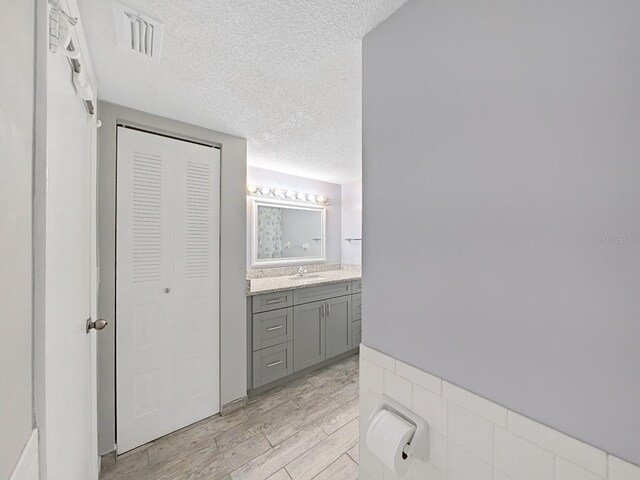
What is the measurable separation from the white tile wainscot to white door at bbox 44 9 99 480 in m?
0.99

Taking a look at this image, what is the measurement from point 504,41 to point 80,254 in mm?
1680

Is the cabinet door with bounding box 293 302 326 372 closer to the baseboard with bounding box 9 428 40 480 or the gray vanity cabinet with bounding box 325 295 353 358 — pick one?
the gray vanity cabinet with bounding box 325 295 353 358

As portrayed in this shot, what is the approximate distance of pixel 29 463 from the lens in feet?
1.74

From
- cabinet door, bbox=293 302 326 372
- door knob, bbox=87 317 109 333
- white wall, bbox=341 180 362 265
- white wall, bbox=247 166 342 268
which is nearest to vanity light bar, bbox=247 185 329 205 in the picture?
white wall, bbox=247 166 342 268

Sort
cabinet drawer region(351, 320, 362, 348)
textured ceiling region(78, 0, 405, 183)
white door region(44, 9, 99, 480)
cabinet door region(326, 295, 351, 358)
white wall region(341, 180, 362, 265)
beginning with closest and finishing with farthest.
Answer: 1. white door region(44, 9, 99, 480)
2. textured ceiling region(78, 0, 405, 183)
3. cabinet door region(326, 295, 351, 358)
4. cabinet drawer region(351, 320, 362, 348)
5. white wall region(341, 180, 362, 265)

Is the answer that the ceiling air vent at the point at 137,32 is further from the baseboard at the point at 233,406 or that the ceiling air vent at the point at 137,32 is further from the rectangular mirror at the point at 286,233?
the baseboard at the point at 233,406

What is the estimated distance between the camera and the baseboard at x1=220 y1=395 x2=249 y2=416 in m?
1.99

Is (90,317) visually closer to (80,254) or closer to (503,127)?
(80,254)

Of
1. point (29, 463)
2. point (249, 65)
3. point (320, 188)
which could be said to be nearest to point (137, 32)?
point (249, 65)

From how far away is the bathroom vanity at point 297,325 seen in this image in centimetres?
224

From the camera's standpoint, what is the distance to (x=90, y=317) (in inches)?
50.2

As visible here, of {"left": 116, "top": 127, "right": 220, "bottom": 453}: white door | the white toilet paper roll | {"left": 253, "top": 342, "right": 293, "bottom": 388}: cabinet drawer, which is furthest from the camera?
{"left": 253, "top": 342, "right": 293, "bottom": 388}: cabinet drawer

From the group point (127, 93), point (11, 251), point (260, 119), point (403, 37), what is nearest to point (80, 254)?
point (11, 251)

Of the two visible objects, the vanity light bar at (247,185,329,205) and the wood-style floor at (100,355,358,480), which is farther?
the vanity light bar at (247,185,329,205)
